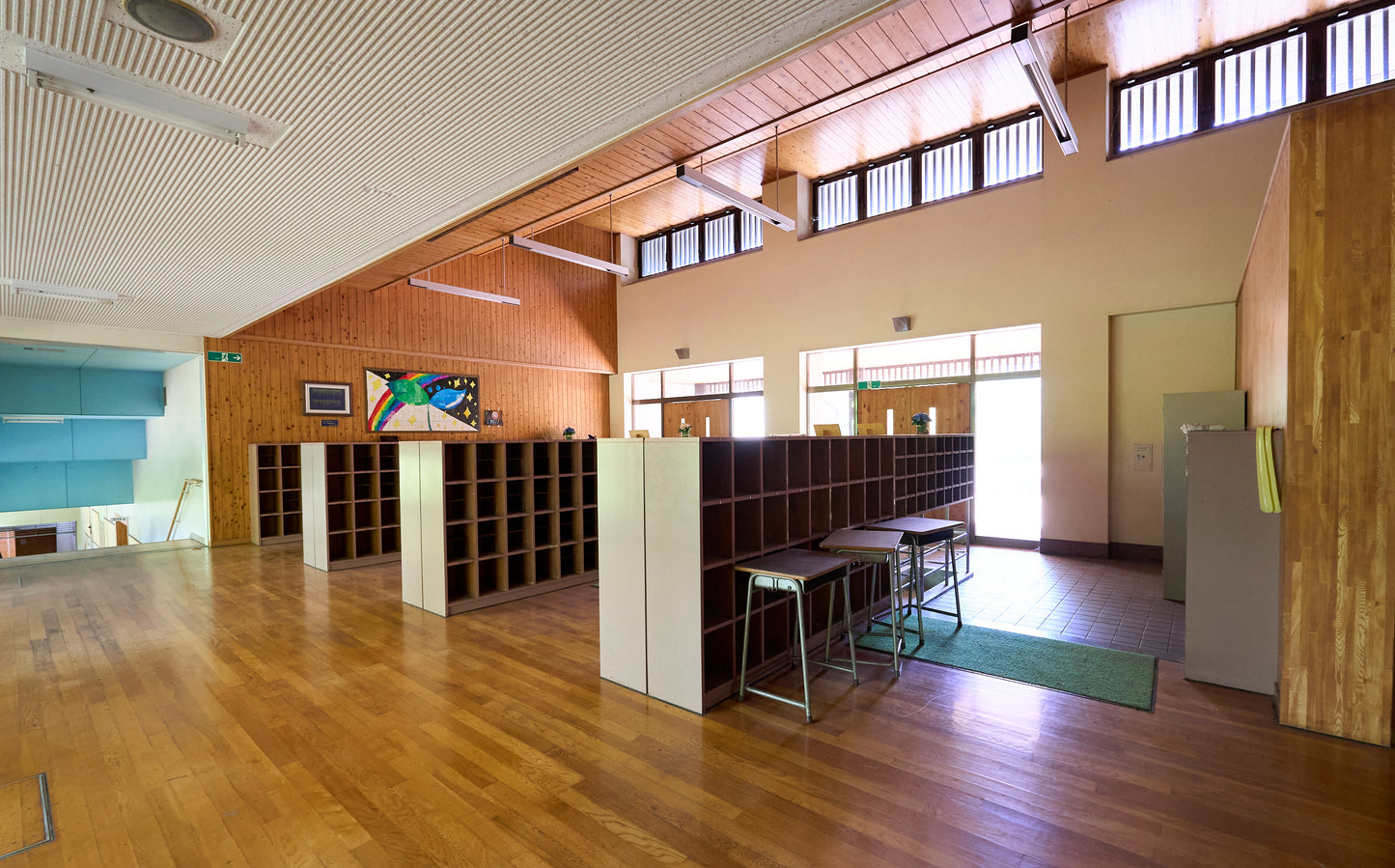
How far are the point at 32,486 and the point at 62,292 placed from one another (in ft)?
29.1

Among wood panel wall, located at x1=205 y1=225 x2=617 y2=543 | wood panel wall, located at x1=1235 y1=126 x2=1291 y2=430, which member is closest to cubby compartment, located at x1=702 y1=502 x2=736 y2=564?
wood panel wall, located at x1=1235 y1=126 x2=1291 y2=430

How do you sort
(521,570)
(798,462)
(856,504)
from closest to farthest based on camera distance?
(798,462)
(856,504)
(521,570)

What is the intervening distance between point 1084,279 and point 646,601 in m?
6.27

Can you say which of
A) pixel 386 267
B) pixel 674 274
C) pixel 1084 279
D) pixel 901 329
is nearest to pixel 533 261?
pixel 674 274

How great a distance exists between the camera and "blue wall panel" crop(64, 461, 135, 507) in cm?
1203

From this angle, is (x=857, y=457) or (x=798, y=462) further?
(x=857, y=457)

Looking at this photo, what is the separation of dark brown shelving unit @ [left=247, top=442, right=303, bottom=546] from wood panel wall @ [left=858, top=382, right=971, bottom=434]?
827 centimetres

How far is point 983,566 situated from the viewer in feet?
20.8

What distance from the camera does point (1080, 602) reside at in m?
4.91

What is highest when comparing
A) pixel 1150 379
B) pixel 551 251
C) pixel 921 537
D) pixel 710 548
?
pixel 551 251

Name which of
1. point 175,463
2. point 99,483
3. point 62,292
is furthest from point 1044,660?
point 99,483

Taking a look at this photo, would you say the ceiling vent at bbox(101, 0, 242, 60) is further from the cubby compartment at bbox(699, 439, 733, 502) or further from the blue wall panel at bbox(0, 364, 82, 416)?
the blue wall panel at bbox(0, 364, 82, 416)

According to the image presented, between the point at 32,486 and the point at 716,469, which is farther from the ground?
the point at 716,469

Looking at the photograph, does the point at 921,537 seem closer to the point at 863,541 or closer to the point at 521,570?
the point at 863,541
